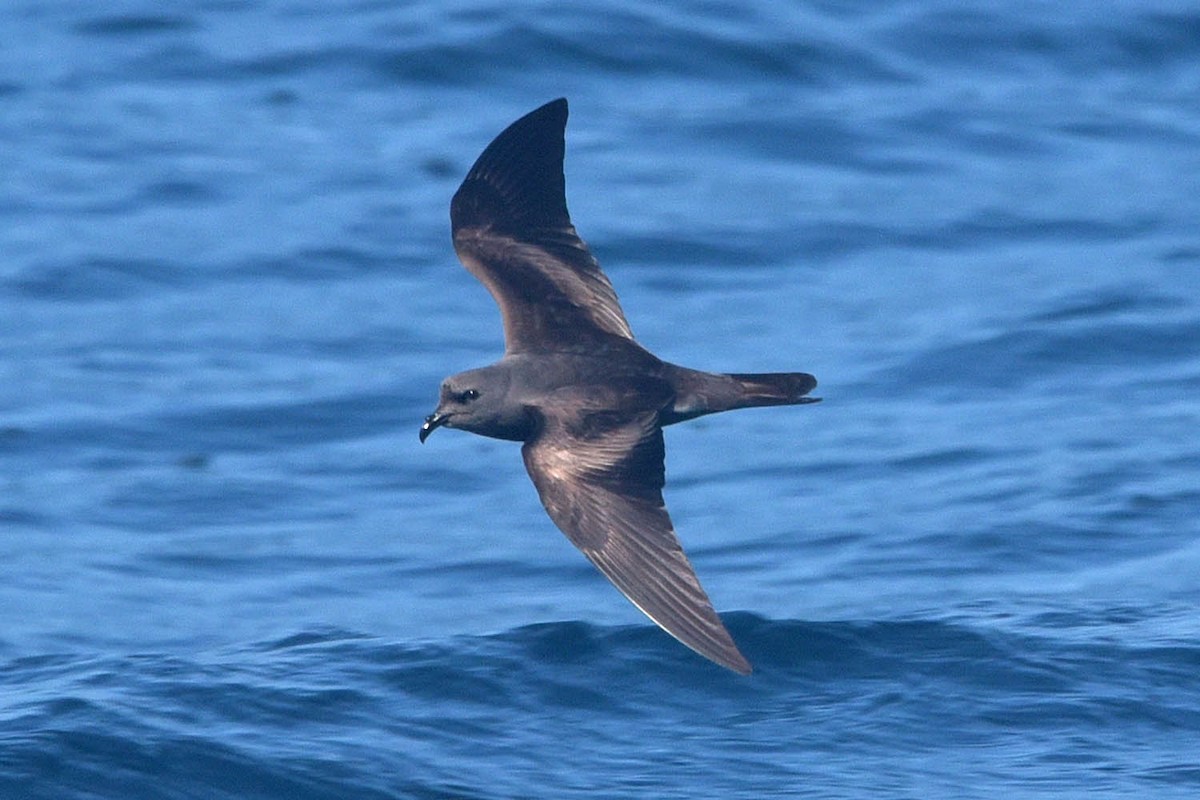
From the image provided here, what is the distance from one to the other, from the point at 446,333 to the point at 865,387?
2.76m

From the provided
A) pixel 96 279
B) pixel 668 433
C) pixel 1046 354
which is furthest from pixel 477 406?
pixel 96 279

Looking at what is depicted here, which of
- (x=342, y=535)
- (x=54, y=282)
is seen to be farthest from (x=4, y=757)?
(x=54, y=282)

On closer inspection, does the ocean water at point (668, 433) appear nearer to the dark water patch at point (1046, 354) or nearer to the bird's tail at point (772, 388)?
the dark water patch at point (1046, 354)

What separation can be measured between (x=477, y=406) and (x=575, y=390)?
0.37 meters

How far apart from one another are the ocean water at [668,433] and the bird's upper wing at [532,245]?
169cm

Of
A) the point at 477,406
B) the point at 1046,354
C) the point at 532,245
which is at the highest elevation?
the point at 1046,354

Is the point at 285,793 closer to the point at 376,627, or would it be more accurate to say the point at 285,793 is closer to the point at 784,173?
the point at 376,627

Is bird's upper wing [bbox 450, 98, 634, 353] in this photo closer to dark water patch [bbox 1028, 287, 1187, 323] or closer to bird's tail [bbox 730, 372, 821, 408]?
bird's tail [bbox 730, 372, 821, 408]

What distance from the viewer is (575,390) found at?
7707mm

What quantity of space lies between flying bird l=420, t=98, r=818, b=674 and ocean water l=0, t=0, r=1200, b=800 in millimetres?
1410

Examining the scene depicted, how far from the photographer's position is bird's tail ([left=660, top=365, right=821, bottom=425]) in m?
7.78

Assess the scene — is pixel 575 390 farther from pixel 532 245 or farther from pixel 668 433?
pixel 668 433

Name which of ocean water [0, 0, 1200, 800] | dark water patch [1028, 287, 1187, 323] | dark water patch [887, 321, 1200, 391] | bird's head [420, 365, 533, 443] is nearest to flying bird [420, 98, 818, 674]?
bird's head [420, 365, 533, 443]

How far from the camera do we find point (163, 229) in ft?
51.0
